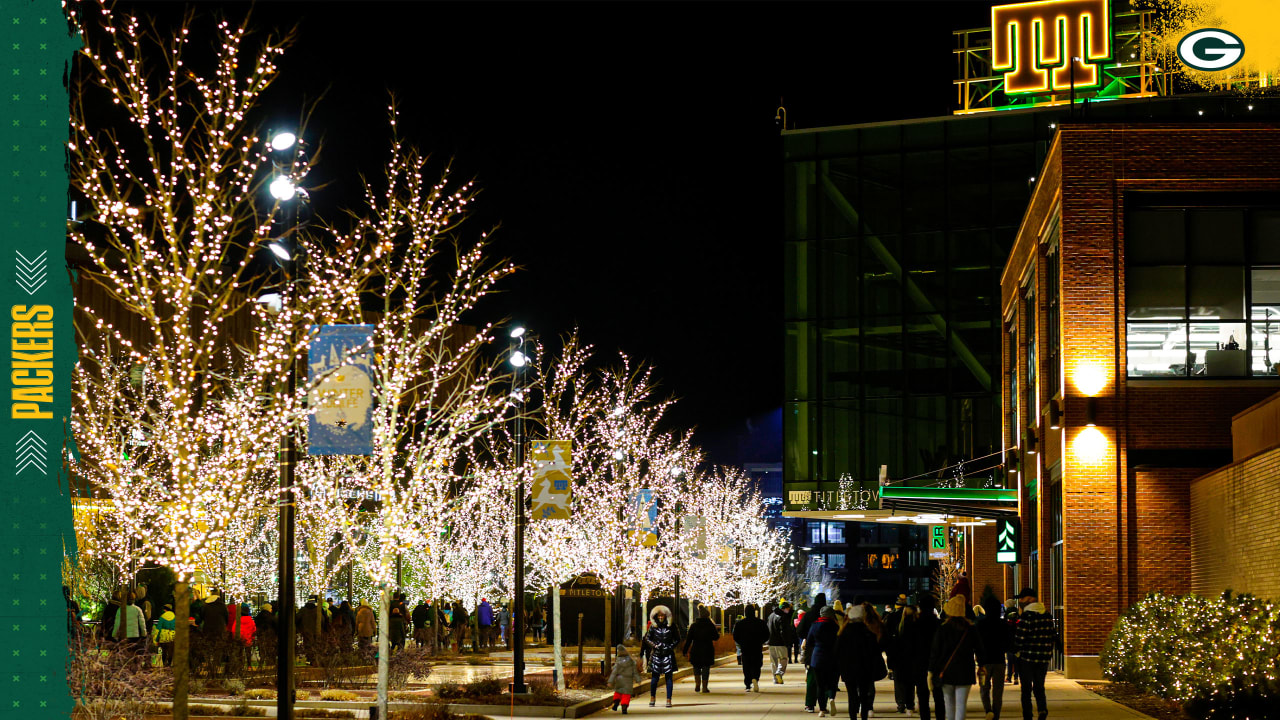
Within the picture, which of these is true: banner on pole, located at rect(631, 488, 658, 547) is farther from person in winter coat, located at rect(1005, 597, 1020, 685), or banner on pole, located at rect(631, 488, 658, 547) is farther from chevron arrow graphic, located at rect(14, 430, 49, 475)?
chevron arrow graphic, located at rect(14, 430, 49, 475)

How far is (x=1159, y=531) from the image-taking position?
3162cm

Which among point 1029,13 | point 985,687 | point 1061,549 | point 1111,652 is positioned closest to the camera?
point 985,687

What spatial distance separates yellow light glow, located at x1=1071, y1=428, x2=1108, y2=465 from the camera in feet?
105

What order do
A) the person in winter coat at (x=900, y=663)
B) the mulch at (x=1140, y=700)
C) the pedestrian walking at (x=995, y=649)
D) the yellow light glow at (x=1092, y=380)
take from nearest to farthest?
the pedestrian walking at (x=995, y=649)
the person in winter coat at (x=900, y=663)
the mulch at (x=1140, y=700)
the yellow light glow at (x=1092, y=380)

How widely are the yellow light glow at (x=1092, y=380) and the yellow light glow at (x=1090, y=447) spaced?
2.93ft

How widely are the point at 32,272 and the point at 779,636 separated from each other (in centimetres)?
2105

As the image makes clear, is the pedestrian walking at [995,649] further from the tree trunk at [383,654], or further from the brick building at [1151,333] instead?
the brick building at [1151,333]

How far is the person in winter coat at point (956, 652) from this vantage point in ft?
60.2

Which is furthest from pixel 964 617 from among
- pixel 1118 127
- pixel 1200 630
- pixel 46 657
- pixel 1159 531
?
pixel 1118 127

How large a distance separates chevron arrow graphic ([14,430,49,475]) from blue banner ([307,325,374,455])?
295cm

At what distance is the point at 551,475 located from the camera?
1081 inches

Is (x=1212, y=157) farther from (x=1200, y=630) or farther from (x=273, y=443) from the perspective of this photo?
(x=273, y=443)

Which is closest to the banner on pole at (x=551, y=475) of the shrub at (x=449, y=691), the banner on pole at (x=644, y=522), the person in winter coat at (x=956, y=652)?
the shrub at (x=449, y=691)

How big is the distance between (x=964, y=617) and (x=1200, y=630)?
204 inches
